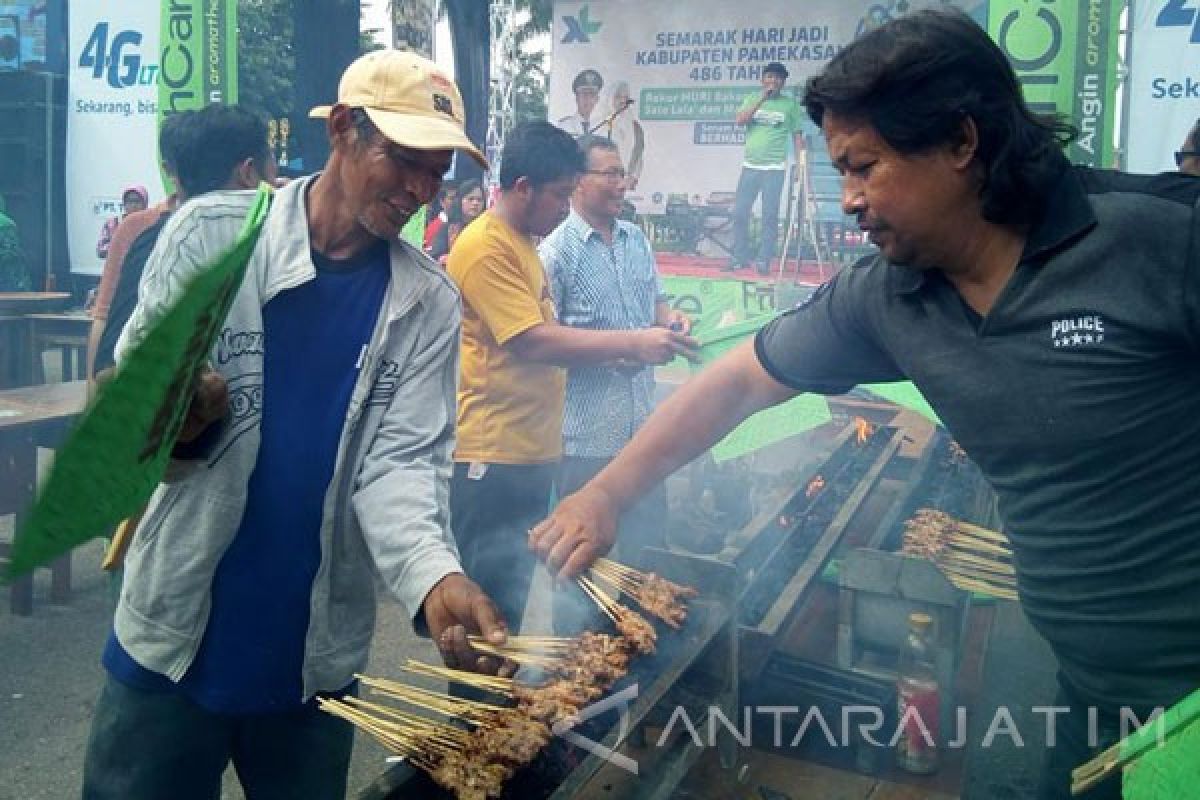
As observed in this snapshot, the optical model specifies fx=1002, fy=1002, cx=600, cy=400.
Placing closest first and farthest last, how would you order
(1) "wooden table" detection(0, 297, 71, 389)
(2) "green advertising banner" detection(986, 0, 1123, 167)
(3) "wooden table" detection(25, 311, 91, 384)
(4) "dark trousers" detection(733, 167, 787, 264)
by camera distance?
(2) "green advertising banner" detection(986, 0, 1123, 167)
(3) "wooden table" detection(25, 311, 91, 384)
(1) "wooden table" detection(0, 297, 71, 389)
(4) "dark trousers" detection(733, 167, 787, 264)

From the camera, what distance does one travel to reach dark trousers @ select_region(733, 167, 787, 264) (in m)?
12.6

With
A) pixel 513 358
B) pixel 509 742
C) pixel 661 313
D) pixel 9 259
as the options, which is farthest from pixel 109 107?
pixel 509 742

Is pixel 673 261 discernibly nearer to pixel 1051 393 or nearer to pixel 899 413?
pixel 899 413

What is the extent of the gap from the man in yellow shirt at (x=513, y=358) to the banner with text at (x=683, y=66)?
8227 millimetres

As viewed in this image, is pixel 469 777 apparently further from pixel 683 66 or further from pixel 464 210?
pixel 683 66

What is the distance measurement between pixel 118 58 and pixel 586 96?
6.03 metres

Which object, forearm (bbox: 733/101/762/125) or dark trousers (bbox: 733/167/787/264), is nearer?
forearm (bbox: 733/101/762/125)

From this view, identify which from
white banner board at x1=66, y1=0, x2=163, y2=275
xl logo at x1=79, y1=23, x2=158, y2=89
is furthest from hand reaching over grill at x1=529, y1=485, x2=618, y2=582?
xl logo at x1=79, y1=23, x2=158, y2=89

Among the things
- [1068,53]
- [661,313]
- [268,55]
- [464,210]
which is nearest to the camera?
[661,313]

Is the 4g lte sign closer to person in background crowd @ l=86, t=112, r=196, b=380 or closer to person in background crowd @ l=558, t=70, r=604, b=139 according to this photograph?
person in background crowd @ l=86, t=112, r=196, b=380

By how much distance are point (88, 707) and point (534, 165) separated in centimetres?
353

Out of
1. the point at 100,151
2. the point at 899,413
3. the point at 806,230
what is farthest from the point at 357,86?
the point at 100,151

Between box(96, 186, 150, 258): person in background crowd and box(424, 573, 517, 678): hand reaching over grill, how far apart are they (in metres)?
11.8

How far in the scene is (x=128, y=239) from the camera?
211 inches
